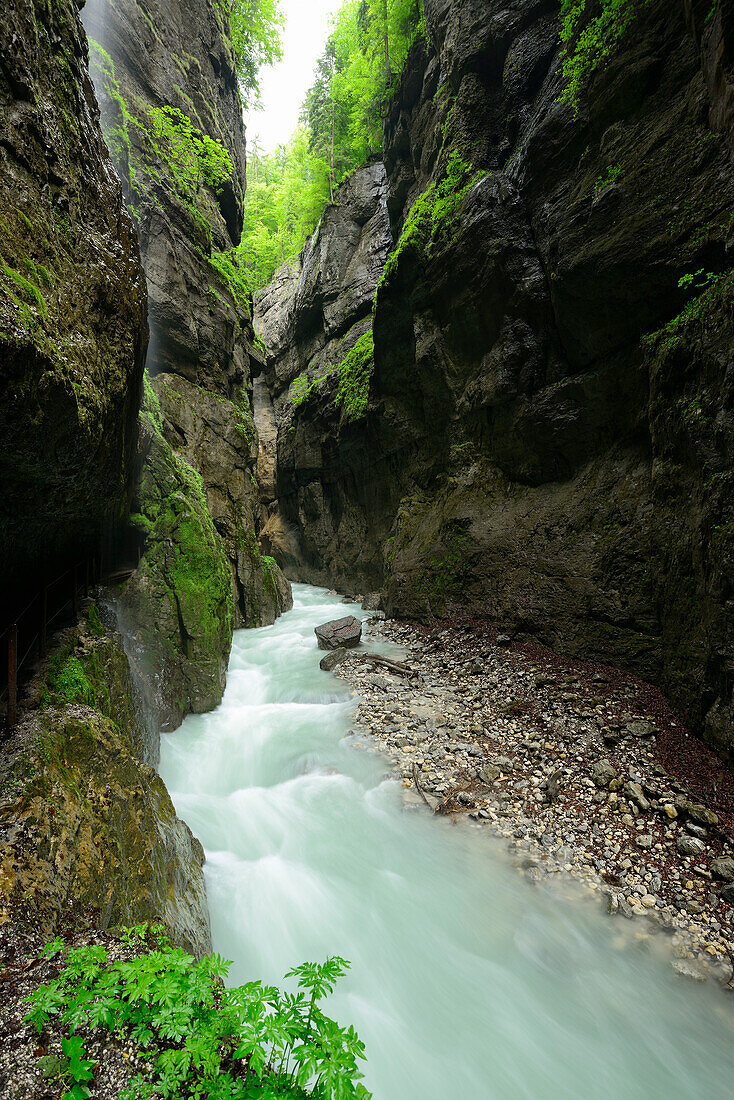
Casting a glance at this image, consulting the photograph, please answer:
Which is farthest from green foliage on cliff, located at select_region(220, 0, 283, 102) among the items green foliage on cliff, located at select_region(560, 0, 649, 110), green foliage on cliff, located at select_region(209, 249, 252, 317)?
green foliage on cliff, located at select_region(560, 0, 649, 110)

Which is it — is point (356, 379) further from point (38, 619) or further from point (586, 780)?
point (586, 780)

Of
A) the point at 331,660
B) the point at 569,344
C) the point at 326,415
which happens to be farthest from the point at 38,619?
the point at 326,415

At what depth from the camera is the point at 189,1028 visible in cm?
A: 193

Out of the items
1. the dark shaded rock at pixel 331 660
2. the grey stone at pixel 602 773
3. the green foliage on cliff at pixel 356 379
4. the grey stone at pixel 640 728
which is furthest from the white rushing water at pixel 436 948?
the green foliage on cliff at pixel 356 379

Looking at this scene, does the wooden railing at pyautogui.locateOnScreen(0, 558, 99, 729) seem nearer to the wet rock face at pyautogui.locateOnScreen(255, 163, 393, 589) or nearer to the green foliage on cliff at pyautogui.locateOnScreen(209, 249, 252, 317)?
the wet rock face at pyautogui.locateOnScreen(255, 163, 393, 589)

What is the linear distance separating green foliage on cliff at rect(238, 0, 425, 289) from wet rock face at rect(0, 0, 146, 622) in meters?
19.0

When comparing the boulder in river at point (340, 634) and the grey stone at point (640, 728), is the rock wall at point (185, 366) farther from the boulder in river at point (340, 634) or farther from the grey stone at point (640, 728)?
the grey stone at point (640, 728)

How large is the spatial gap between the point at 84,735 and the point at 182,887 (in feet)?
5.76

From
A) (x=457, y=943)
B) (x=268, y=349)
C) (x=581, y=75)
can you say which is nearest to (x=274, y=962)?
(x=457, y=943)

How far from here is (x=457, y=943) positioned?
169 inches

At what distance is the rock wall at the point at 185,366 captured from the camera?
8.32 metres

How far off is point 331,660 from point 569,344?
29.7ft

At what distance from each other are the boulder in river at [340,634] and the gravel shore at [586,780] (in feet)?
10.0

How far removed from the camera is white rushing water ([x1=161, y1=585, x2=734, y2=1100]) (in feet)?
11.1
